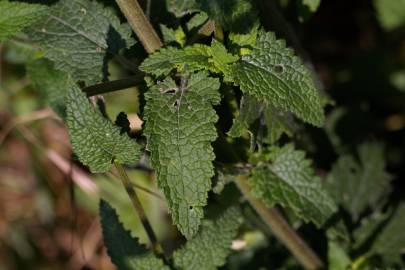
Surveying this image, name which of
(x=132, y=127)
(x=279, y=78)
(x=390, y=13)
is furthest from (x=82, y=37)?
(x=390, y=13)

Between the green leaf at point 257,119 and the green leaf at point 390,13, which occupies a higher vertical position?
the green leaf at point 257,119

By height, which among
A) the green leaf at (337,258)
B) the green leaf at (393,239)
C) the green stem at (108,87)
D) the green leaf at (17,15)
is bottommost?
the green leaf at (393,239)

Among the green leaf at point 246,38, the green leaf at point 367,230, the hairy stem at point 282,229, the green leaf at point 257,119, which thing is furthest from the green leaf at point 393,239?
the green leaf at point 246,38

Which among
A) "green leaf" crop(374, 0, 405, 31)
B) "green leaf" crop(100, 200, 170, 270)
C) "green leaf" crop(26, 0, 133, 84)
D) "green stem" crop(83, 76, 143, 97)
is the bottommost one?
"green leaf" crop(374, 0, 405, 31)

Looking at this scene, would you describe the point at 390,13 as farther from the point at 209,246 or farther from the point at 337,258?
the point at 209,246

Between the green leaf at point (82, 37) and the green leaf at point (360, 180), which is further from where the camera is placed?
the green leaf at point (360, 180)

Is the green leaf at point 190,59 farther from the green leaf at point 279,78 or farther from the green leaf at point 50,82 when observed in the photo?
the green leaf at point 50,82

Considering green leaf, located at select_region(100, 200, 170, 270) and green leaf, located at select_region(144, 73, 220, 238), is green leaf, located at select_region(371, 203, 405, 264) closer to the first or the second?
green leaf, located at select_region(100, 200, 170, 270)

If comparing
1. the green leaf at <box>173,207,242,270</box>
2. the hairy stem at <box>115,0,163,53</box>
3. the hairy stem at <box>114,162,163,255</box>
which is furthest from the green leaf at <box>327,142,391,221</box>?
the hairy stem at <box>115,0,163,53</box>
